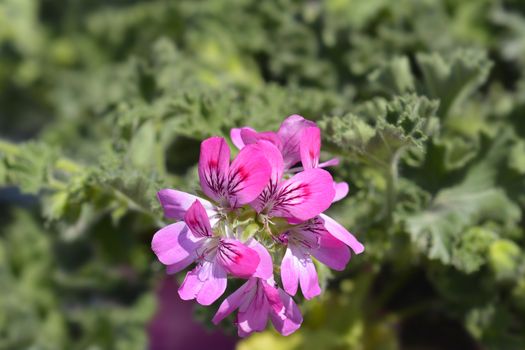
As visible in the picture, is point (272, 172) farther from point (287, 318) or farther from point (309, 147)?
point (287, 318)

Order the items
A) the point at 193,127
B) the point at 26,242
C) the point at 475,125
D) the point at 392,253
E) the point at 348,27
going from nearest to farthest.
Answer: the point at 193,127, the point at 392,253, the point at 475,125, the point at 348,27, the point at 26,242

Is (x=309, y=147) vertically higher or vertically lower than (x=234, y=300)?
higher

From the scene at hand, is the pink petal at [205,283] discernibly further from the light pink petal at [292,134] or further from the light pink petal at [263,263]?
the light pink petal at [292,134]

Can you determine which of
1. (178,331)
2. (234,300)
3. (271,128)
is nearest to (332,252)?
(234,300)

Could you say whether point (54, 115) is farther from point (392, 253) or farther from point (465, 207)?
point (465, 207)

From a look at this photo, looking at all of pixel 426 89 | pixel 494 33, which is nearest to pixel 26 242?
pixel 426 89

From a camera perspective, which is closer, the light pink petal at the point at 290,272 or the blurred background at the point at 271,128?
the light pink petal at the point at 290,272

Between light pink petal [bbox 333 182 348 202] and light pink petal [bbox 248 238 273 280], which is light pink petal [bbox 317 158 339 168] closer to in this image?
light pink petal [bbox 333 182 348 202]

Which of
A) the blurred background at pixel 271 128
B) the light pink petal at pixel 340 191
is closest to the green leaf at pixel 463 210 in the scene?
the blurred background at pixel 271 128
